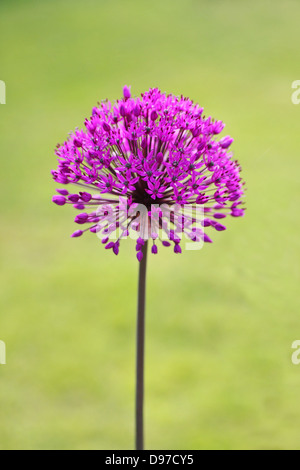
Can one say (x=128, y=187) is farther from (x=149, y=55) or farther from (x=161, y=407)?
(x=149, y=55)

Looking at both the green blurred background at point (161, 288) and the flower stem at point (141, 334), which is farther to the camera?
the green blurred background at point (161, 288)

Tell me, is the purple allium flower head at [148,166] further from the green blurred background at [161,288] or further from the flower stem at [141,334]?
the green blurred background at [161,288]

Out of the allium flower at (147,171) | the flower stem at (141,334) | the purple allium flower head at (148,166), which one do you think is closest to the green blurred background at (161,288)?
the flower stem at (141,334)

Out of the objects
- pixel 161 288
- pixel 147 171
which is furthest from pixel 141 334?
pixel 161 288

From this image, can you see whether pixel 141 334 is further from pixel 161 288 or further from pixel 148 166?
pixel 161 288

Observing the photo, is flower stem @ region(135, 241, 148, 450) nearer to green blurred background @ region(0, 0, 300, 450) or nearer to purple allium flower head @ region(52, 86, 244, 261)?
purple allium flower head @ region(52, 86, 244, 261)
